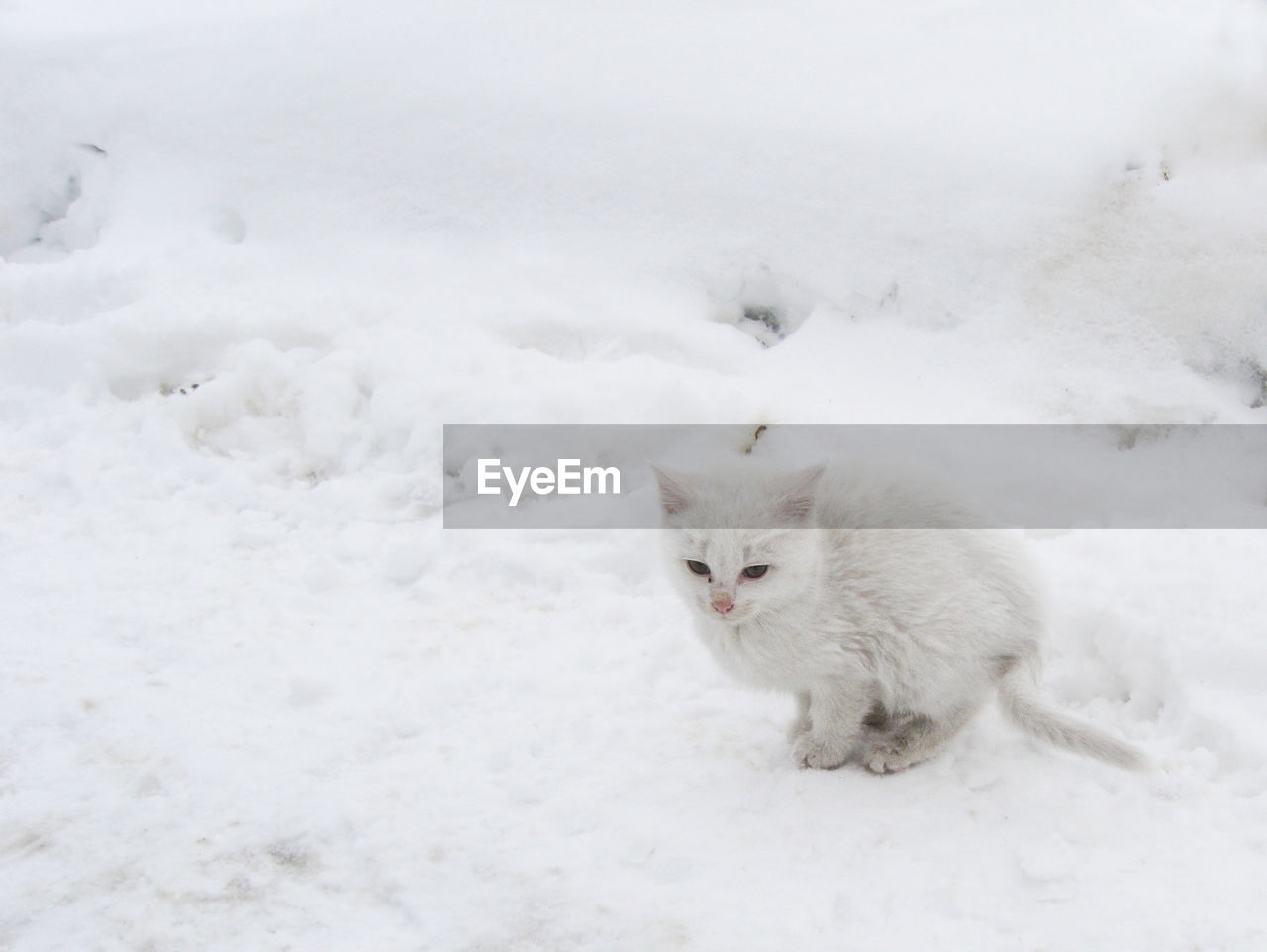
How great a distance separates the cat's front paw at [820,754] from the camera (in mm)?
2381

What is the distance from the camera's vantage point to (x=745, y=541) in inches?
86.5

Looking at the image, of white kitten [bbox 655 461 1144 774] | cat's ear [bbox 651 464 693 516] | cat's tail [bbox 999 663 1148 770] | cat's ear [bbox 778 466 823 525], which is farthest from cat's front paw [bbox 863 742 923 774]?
cat's ear [bbox 651 464 693 516]

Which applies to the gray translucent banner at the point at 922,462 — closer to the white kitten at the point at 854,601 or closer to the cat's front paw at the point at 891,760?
the white kitten at the point at 854,601

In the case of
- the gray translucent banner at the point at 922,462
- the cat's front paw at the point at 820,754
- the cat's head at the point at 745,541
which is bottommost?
the cat's front paw at the point at 820,754

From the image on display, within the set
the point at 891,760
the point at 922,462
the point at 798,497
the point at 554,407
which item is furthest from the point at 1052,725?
the point at 554,407

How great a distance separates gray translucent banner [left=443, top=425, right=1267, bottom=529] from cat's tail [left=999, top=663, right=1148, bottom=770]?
1042 mm

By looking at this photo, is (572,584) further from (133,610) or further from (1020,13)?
(1020,13)

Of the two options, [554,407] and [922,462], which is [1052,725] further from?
[554,407]

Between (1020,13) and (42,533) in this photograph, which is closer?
(42,533)

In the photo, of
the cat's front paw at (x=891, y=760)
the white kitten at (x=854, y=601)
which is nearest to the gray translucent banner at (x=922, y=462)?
the white kitten at (x=854, y=601)

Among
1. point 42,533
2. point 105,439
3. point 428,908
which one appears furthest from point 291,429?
point 428,908

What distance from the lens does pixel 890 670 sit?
2.33 metres

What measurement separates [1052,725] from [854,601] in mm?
501

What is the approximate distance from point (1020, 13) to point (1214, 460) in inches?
99.6
